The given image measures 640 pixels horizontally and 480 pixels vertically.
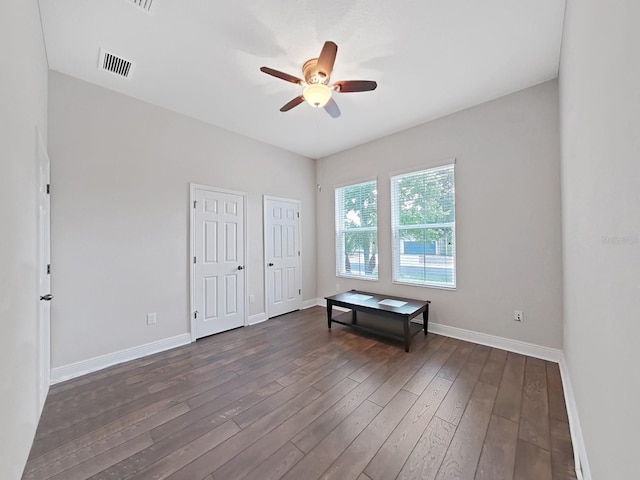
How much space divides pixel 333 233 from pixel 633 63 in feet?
13.7

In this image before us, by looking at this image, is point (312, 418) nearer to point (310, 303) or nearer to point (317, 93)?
point (317, 93)

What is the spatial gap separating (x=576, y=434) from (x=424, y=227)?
2470 millimetres

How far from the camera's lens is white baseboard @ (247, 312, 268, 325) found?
13.0 feet

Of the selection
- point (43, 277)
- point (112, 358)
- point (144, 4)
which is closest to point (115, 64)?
point (144, 4)

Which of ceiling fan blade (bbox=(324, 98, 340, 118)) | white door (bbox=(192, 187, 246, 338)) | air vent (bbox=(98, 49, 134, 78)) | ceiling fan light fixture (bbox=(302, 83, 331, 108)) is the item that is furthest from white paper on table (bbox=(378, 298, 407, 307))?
air vent (bbox=(98, 49, 134, 78))

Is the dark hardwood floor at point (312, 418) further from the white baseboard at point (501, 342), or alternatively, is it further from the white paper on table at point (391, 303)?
the white paper on table at point (391, 303)

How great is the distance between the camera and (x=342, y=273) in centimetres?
469

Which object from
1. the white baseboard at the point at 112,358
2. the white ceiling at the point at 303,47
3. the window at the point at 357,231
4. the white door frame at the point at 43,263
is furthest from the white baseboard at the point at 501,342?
the white door frame at the point at 43,263

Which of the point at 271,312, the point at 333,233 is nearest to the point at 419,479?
the point at 271,312

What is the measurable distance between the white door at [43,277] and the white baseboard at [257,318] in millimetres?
2169

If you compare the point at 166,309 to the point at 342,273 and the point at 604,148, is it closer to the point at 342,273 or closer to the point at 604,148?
the point at 342,273

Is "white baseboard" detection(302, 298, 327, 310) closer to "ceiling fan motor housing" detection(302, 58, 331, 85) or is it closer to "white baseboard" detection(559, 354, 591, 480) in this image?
"white baseboard" detection(559, 354, 591, 480)

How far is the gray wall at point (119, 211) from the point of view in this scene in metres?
2.46

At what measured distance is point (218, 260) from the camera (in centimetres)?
362
